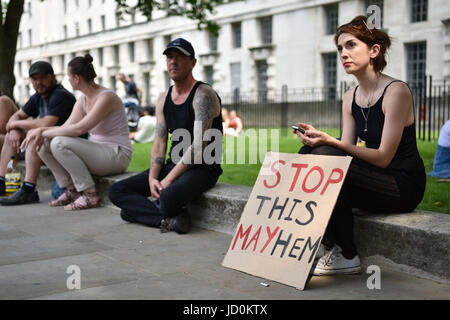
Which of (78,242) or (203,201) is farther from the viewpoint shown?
A: (203,201)

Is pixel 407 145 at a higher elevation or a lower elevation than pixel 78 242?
higher

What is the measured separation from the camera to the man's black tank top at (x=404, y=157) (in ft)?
12.0

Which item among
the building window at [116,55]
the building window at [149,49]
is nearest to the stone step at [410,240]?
the building window at [149,49]

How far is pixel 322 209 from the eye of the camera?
11.5 ft

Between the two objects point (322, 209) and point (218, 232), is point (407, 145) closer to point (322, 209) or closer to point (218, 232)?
point (322, 209)

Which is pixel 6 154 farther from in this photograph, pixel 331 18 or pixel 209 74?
pixel 209 74

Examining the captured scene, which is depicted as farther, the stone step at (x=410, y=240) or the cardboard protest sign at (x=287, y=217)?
the cardboard protest sign at (x=287, y=217)

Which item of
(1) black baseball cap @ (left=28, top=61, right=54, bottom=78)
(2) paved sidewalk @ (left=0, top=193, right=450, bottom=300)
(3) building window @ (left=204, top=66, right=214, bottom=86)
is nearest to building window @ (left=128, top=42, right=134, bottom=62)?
(3) building window @ (left=204, top=66, right=214, bottom=86)

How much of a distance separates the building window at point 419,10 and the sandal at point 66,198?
2188cm

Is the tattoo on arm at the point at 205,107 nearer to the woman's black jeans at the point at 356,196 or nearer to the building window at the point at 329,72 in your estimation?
the woman's black jeans at the point at 356,196

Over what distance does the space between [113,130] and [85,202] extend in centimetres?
83
